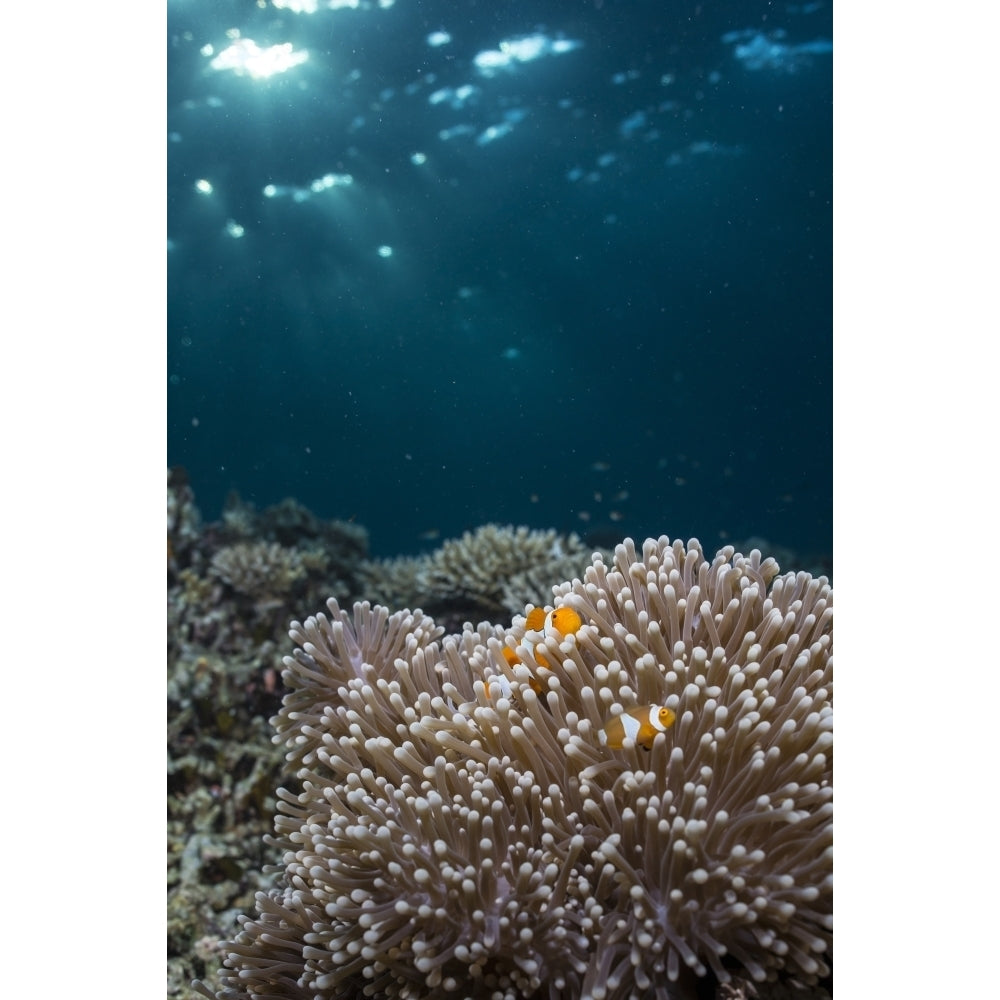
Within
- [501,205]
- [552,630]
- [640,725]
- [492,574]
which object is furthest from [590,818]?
[501,205]

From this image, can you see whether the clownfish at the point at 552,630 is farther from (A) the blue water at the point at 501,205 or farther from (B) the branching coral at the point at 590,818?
(A) the blue water at the point at 501,205

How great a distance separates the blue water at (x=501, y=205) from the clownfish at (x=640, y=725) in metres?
0.73

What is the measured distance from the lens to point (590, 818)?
108 centimetres

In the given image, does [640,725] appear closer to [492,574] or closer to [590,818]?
[590,818]

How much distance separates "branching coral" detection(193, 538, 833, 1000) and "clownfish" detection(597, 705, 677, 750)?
0.8 inches

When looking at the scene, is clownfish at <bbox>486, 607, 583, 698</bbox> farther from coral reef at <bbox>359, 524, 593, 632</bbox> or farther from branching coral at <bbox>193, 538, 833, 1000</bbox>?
coral reef at <bbox>359, 524, 593, 632</bbox>

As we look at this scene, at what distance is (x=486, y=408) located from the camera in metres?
7.90

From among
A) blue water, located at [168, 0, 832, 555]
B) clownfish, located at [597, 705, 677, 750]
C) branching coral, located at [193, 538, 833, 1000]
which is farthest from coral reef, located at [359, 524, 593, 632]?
clownfish, located at [597, 705, 677, 750]

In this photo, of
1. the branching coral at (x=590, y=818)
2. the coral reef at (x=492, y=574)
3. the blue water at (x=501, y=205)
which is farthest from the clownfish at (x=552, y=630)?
the coral reef at (x=492, y=574)

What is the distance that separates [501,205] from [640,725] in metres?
3.35

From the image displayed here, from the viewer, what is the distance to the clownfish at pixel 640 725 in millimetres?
1011

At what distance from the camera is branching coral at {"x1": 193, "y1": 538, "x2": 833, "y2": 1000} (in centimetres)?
92
